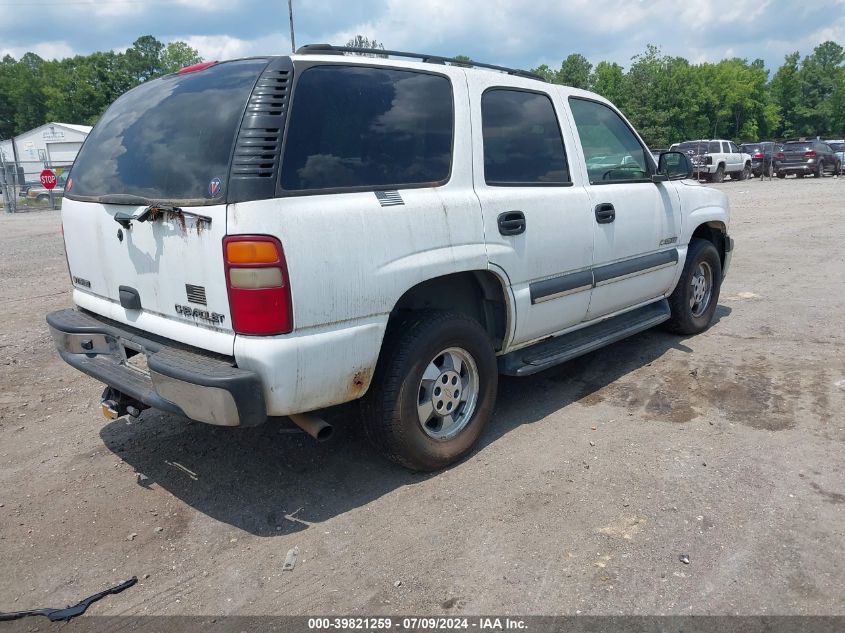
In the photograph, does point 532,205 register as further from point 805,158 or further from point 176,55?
point 176,55

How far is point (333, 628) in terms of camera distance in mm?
2533

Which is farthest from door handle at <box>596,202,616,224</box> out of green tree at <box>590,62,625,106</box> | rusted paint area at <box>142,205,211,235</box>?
green tree at <box>590,62,625,106</box>

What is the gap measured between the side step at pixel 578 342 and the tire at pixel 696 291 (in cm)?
28

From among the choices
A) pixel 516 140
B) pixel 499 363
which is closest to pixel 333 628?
pixel 499 363

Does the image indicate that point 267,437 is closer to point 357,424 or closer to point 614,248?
point 357,424

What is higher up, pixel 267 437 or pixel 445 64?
pixel 445 64

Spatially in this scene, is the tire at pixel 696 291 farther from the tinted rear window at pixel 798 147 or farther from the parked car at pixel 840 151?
the parked car at pixel 840 151

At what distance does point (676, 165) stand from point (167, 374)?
4158 mm

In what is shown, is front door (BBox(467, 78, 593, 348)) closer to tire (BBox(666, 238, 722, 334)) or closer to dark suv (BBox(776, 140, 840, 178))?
tire (BBox(666, 238, 722, 334))

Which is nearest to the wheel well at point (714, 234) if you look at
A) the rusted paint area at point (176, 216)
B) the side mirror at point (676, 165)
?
the side mirror at point (676, 165)

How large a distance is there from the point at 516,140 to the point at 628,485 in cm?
208

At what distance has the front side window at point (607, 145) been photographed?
178 inches

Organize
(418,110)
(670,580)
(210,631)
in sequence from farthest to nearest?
(418,110)
(670,580)
(210,631)

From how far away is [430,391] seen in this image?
3545 millimetres
